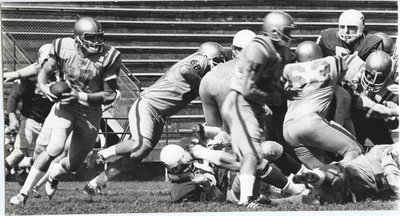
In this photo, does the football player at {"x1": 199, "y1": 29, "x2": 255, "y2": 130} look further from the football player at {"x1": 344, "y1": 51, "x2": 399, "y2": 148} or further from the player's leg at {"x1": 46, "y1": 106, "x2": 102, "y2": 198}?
the football player at {"x1": 344, "y1": 51, "x2": 399, "y2": 148}

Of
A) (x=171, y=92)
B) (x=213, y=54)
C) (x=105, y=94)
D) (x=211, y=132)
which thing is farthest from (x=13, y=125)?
(x=211, y=132)

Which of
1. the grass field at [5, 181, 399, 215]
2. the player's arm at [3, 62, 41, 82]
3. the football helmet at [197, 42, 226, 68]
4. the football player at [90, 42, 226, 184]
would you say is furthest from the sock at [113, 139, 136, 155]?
the player's arm at [3, 62, 41, 82]

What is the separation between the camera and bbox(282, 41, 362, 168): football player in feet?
23.9

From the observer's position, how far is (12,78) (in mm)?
8328

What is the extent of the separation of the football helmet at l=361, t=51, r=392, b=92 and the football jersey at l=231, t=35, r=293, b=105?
125cm

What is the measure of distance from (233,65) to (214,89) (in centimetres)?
27

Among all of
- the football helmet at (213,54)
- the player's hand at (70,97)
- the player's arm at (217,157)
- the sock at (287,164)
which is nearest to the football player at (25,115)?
the player's hand at (70,97)

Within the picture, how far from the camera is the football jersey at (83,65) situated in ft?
25.1

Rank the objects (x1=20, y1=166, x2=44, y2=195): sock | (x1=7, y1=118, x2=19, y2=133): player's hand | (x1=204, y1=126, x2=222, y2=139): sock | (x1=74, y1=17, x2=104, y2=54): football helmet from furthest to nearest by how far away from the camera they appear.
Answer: (x1=7, y1=118, x2=19, y2=133): player's hand
(x1=74, y1=17, x2=104, y2=54): football helmet
(x1=204, y1=126, x2=222, y2=139): sock
(x1=20, y1=166, x2=44, y2=195): sock

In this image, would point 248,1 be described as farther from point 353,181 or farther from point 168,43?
point 353,181

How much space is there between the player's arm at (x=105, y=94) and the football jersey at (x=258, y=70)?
130 cm

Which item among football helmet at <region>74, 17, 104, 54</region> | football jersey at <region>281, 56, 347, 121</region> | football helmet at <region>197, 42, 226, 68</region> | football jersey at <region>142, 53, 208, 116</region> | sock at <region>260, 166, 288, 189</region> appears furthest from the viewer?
football jersey at <region>142, 53, 208, 116</region>

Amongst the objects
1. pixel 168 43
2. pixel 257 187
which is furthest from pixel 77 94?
pixel 168 43

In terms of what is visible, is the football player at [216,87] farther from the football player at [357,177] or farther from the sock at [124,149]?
the football player at [357,177]
